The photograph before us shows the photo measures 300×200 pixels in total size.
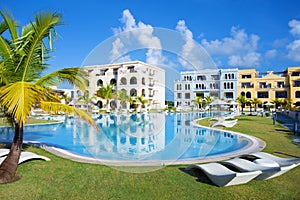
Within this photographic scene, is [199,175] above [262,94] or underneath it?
Result: underneath

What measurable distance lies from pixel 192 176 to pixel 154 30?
2998 millimetres

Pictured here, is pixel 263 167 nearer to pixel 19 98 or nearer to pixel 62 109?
pixel 62 109

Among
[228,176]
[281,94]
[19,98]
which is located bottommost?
[228,176]

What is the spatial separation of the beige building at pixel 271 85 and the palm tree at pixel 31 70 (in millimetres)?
42512

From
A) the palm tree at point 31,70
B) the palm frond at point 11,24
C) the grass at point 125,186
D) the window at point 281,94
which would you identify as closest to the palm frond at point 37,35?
the palm tree at point 31,70

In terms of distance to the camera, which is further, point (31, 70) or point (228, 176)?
point (31, 70)

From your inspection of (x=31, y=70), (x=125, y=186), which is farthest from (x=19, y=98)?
(x=125, y=186)

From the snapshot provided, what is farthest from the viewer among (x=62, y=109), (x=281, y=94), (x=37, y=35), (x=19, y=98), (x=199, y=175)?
(x=281, y=94)

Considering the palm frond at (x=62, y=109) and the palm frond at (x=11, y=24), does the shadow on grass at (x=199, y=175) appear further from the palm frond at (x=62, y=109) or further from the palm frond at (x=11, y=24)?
the palm frond at (x=11, y=24)

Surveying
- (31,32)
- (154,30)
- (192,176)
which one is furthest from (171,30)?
(192,176)

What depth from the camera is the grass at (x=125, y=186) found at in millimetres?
3912

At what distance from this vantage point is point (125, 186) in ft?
14.3

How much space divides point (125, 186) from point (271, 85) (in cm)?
4602

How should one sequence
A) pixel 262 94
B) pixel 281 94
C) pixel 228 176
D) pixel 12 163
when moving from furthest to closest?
pixel 262 94, pixel 281 94, pixel 12 163, pixel 228 176
